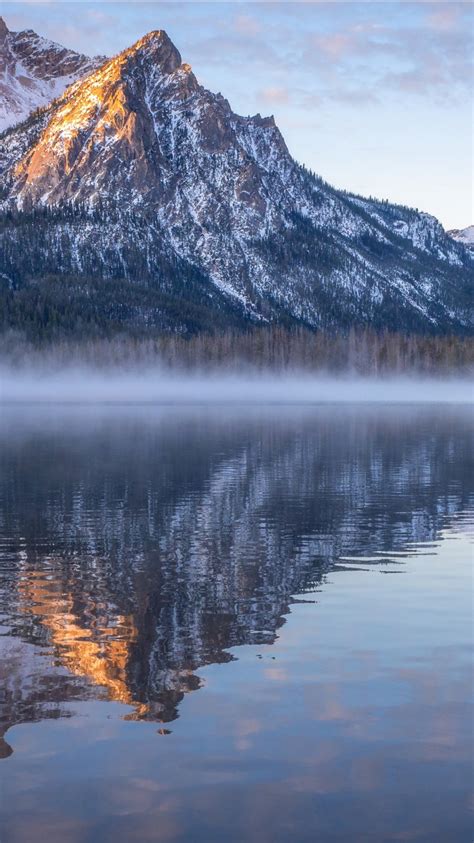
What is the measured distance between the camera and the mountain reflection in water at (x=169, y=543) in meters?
20.0

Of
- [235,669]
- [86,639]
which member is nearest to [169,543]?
[86,639]

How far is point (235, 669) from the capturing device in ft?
65.4

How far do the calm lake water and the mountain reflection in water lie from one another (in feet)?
0.35

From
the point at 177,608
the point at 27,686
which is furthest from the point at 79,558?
the point at 27,686

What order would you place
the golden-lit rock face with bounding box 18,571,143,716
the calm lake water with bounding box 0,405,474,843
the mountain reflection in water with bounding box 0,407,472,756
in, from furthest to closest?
1. the mountain reflection in water with bounding box 0,407,472,756
2. the golden-lit rock face with bounding box 18,571,143,716
3. the calm lake water with bounding box 0,405,474,843

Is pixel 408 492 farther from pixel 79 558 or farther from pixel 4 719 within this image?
pixel 4 719

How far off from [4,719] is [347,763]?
5.63m

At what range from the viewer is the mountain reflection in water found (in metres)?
20.0

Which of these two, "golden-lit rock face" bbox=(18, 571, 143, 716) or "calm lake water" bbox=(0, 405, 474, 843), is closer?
"calm lake water" bbox=(0, 405, 474, 843)

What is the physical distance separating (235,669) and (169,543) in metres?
15.0

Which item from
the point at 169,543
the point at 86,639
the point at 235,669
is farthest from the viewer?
the point at 169,543

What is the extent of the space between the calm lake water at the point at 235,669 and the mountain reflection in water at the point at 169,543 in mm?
105

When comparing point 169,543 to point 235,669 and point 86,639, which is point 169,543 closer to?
point 86,639

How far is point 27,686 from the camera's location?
18609 millimetres
